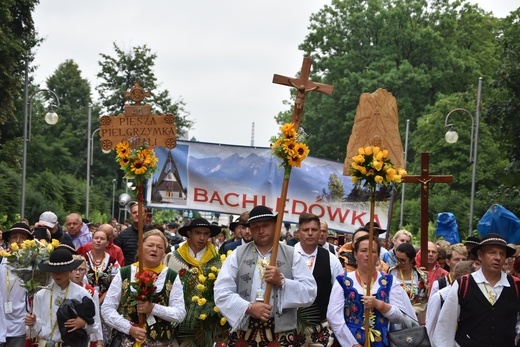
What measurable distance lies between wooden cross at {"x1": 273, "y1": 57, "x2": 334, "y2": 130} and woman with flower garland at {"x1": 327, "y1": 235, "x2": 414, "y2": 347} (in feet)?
4.88

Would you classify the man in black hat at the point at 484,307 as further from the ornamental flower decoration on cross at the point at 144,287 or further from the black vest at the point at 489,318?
the ornamental flower decoration on cross at the point at 144,287

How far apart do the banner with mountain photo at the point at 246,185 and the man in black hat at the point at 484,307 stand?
382 inches

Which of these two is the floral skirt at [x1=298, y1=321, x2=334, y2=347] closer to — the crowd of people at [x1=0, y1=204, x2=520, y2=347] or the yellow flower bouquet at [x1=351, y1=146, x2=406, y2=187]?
the crowd of people at [x1=0, y1=204, x2=520, y2=347]

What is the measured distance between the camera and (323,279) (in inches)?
439

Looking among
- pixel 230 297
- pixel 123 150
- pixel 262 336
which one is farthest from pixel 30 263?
pixel 262 336

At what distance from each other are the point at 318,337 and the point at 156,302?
1.63 m

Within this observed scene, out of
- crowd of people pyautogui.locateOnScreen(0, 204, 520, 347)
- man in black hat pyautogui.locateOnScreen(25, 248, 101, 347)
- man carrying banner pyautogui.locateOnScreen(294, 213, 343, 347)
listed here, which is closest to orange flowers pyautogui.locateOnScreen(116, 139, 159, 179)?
crowd of people pyautogui.locateOnScreen(0, 204, 520, 347)

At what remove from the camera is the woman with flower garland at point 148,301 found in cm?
1000

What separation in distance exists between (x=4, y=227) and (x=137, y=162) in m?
29.2

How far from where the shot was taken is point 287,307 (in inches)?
364

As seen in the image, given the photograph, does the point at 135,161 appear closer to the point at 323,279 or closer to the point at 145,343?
the point at 145,343

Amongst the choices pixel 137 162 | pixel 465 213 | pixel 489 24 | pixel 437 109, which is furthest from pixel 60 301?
pixel 489 24

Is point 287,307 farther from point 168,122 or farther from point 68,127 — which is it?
point 68,127

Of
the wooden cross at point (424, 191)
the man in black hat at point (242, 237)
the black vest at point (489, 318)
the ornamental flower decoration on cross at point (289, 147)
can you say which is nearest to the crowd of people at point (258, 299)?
the black vest at point (489, 318)
